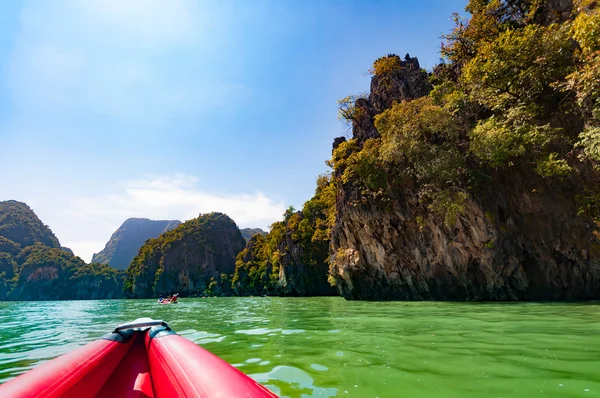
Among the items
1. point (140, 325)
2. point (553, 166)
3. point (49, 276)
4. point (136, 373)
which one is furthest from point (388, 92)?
→ point (49, 276)

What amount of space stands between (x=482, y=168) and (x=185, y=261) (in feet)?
283

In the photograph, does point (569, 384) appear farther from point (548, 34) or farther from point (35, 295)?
point (35, 295)

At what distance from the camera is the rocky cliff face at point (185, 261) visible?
86188mm

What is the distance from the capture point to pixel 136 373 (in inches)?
119

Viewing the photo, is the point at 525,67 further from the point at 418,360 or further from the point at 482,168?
the point at 418,360

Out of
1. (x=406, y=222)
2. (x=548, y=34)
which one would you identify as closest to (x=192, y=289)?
(x=406, y=222)

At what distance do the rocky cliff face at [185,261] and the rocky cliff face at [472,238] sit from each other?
218 ft

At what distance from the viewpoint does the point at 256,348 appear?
510cm

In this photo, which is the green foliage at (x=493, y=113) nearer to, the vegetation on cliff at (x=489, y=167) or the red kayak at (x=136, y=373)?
the vegetation on cliff at (x=489, y=167)

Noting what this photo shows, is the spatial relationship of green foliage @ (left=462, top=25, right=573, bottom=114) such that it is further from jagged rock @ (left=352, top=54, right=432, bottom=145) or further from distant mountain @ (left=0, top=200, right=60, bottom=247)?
distant mountain @ (left=0, top=200, right=60, bottom=247)

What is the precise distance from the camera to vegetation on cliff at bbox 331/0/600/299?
41.1ft

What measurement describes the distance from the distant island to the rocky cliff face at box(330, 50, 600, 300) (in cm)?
6

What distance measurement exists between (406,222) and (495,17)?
42.1 feet

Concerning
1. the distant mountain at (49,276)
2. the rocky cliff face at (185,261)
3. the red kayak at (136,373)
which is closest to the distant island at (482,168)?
the red kayak at (136,373)
